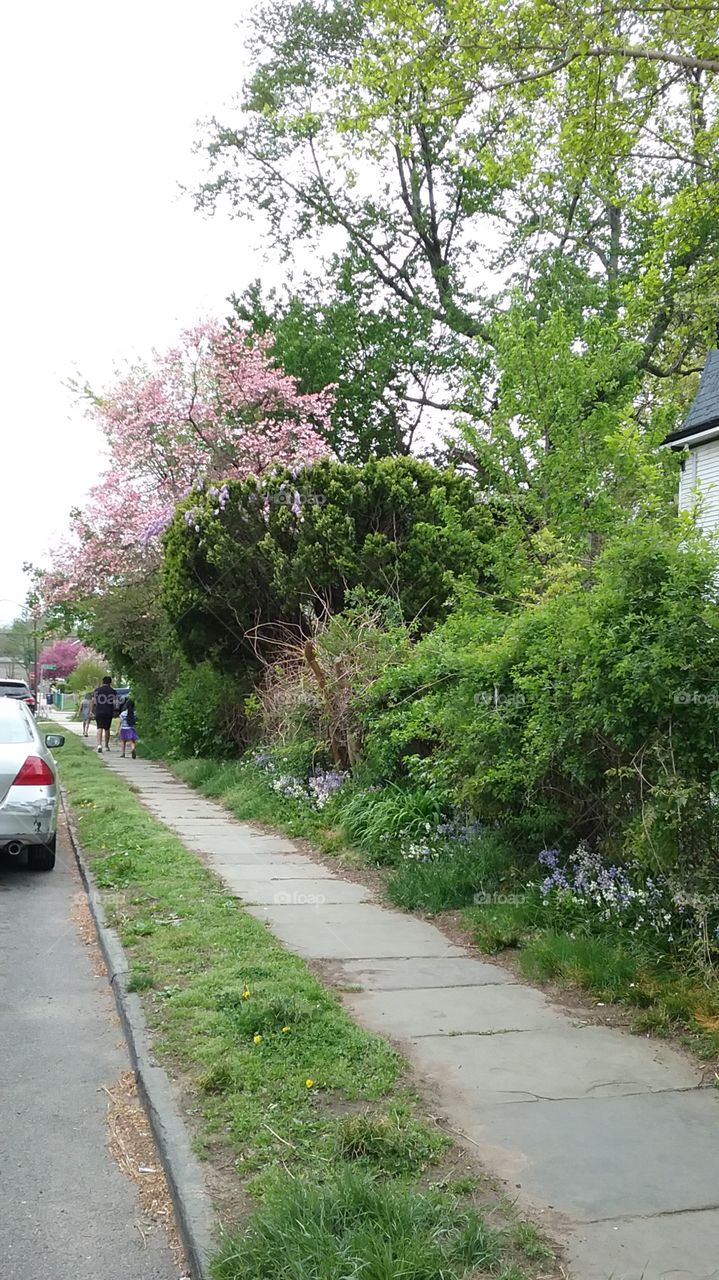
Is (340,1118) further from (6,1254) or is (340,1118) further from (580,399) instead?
(580,399)

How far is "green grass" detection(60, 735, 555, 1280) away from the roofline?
12367mm

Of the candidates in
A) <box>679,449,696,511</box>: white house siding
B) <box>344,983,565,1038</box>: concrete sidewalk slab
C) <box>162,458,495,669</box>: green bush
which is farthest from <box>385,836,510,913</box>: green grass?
<box>679,449,696,511</box>: white house siding

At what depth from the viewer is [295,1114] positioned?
3.87 m

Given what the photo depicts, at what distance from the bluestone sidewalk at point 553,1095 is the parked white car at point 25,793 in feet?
9.04

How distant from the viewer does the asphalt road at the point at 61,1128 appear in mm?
3266

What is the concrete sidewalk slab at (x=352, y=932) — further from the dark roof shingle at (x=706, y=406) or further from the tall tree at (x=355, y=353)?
the tall tree at (x=355, y=353)

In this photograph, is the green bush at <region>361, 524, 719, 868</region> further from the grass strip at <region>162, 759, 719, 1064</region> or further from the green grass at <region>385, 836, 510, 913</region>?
the grass strip at <region>162, 759, 719, 1064</region>

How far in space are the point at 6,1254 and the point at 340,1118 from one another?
1184 millimetres

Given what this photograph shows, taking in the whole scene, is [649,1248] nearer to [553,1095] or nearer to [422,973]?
[553,1095]

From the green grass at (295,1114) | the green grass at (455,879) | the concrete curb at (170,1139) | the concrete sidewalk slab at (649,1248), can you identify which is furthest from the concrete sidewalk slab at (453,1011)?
the concrete sidewalk slab at (649,1248)

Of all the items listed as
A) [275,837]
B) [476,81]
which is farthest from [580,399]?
[275,837]

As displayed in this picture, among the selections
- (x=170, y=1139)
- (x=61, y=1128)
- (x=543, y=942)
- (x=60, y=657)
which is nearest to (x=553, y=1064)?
(x=543, y=942)

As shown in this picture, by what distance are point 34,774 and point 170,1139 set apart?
5789 millimetres

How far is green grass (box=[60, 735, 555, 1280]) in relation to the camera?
2.88m
